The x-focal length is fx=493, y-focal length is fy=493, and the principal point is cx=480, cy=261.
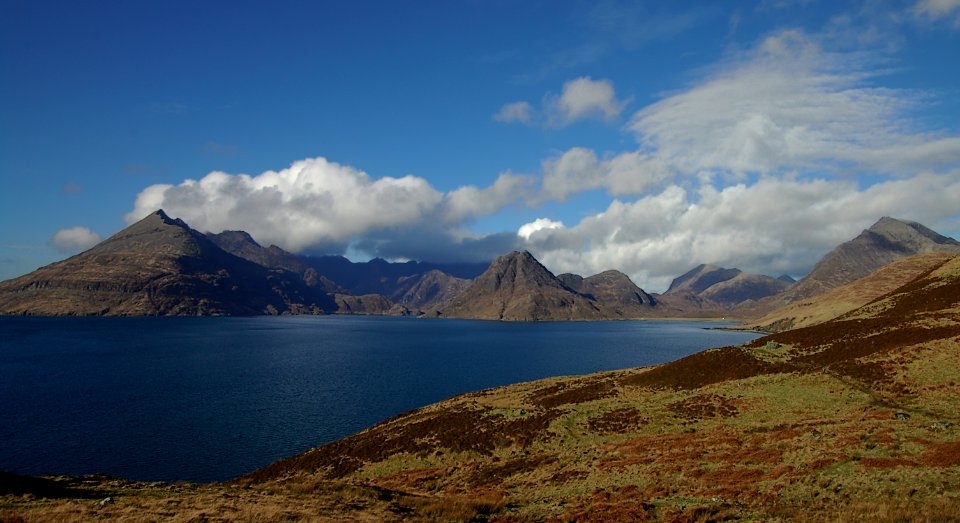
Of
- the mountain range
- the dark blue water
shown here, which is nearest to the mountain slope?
the mountain range

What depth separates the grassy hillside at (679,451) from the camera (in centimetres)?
2522

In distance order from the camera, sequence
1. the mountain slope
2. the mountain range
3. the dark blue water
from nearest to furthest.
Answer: the mountain range
the mountain slope
the dark blue water

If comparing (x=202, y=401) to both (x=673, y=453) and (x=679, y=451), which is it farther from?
(x=679, y=451)

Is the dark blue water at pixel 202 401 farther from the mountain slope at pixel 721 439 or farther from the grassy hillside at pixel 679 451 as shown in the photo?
the mountain slope at pixel 721 439

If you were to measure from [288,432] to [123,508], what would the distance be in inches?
2199

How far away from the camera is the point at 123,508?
2577 cm

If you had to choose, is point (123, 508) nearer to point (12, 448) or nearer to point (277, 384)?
point (12, 448)

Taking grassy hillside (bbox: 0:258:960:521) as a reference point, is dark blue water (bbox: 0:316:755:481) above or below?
below

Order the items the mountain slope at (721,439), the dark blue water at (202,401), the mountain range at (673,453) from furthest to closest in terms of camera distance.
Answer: the dark blue water at (202,401) → the mountain slope at (721,439) → the mountain range at (673,453)

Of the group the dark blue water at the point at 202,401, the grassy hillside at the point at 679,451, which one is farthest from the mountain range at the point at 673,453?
the dark blue water at the point at 202,401

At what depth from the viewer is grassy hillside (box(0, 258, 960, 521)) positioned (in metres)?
25.2

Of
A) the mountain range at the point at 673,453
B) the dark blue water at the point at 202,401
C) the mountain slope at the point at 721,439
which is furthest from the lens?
the dark blue water at the point at 202,401

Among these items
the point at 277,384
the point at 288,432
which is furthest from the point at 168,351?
the point at 288,432

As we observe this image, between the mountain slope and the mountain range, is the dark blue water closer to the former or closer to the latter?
the mountain range
